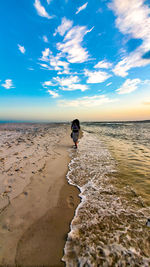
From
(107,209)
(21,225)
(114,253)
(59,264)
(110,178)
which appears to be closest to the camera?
(59,264)

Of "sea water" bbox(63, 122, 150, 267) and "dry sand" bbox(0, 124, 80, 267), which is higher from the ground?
"dry sand" bbox(0, 124, 80, 267)

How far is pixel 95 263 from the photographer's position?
2.14 meters

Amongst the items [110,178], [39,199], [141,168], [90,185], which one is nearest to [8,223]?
[39,199]

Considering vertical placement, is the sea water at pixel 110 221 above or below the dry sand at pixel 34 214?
below

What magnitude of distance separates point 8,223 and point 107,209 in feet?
9.42

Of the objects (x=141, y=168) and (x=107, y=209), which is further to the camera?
(x=141, y=168)

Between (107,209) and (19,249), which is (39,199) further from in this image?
(107,209)

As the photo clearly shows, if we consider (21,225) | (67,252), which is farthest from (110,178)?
(21,225)

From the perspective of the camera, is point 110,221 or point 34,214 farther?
point 34,214

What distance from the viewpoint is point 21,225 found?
2877 mm

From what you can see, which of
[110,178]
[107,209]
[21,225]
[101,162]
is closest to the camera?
[21,225]

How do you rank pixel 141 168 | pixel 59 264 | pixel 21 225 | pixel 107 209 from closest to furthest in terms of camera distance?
1. pixel 59 264
2. pixel 21 225
3. pixel 107 209
4. pixel 141 168

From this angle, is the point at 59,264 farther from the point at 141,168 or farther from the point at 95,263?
the point at 141,168

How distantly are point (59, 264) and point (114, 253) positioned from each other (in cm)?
116
